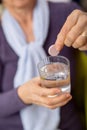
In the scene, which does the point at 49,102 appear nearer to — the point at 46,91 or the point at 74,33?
the point at 46,91

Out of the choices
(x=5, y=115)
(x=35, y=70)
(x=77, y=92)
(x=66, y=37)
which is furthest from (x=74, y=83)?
(x=66, y=37)

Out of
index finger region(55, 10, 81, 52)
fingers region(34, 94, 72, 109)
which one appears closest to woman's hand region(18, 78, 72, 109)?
fingers region(34, 94, 72, 109)

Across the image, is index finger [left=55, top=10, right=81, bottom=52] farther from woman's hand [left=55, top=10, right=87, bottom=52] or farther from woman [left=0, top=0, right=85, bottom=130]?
woman [left=0, top=0, right=85, bottom=130]

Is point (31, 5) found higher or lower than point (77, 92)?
higher

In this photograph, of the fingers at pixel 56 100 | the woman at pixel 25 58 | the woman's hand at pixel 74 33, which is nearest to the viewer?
the woman's hand at pixel 74 33

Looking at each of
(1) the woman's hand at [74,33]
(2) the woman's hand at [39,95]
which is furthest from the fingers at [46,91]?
(1) the woman's hand at [74,33]

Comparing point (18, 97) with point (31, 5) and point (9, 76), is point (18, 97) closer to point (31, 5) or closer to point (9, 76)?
point (9, 76)

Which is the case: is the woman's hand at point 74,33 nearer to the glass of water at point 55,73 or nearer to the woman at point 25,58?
the glass of water at point 55,73
